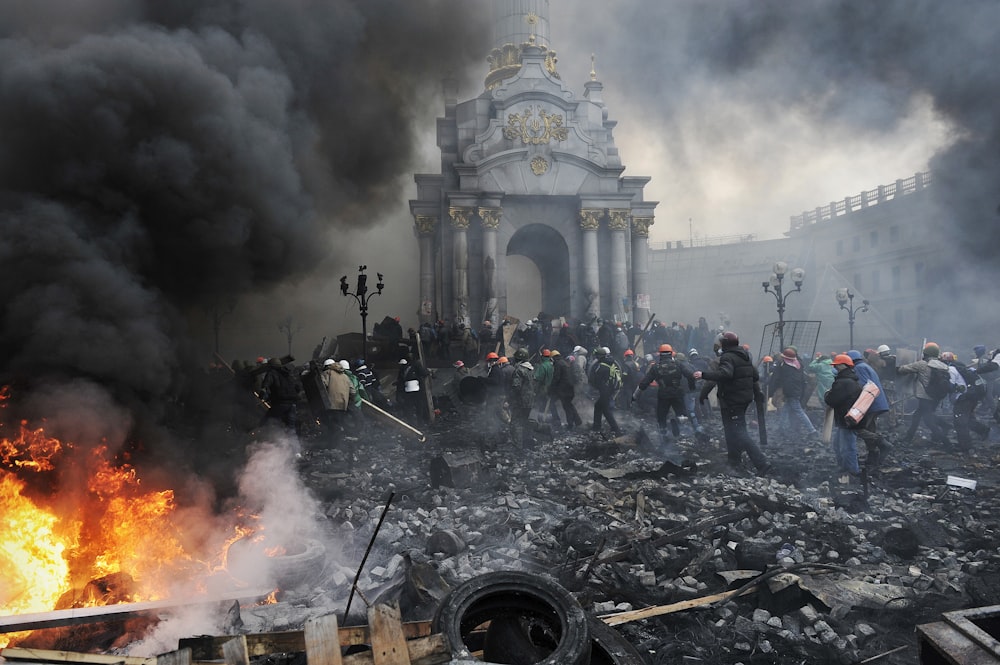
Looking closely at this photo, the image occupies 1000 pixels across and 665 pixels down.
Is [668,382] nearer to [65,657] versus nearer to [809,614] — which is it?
[809,614]

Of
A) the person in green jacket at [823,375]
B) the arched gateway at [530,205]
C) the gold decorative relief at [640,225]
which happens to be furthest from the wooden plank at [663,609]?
the gold decorative relief at [640,225]

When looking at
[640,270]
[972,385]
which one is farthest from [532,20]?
[972,385]

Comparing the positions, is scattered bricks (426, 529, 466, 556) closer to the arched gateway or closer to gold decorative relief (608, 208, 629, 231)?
the arched gateway

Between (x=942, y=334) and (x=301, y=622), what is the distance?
33438 millimetres

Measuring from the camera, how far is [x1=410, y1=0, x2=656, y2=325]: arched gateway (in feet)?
86.2

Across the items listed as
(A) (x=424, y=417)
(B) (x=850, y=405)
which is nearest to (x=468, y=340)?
(A) (x=424, y=417)

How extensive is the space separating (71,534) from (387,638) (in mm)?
3657

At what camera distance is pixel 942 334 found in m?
27.5

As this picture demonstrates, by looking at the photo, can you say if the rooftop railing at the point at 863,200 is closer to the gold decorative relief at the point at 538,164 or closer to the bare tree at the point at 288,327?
the gold decorative relief at the point at 538,164

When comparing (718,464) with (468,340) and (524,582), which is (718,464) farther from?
(468,340)

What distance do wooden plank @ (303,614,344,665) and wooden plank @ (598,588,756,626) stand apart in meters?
Result: 2.08

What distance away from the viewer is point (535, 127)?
2720 cm

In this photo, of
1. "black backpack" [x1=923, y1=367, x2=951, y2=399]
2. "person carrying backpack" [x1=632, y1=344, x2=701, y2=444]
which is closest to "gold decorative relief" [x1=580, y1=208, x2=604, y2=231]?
"person carrying backpack" [x1=632, y1=344, x2=701, y2=444]

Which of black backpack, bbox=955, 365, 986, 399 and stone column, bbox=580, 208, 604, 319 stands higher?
stone column, bbox=580, 208, 604, 319
